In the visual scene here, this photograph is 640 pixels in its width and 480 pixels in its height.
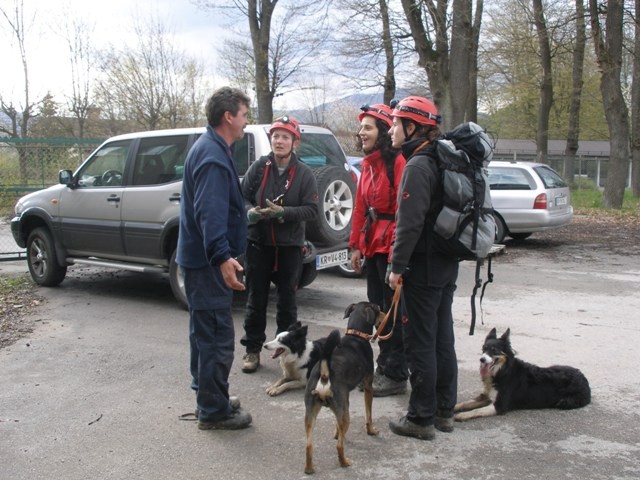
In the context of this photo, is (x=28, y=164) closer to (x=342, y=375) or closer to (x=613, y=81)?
(x=342, y=375)

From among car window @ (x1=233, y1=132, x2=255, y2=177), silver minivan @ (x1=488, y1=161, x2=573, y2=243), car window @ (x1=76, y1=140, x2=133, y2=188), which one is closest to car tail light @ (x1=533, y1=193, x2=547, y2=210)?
silver minivan @ (x1=488, y1=161, x2=573, y2=243)

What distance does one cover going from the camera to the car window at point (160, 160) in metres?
7.08

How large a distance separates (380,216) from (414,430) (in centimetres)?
160

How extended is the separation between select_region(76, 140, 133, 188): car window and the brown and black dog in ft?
15.2

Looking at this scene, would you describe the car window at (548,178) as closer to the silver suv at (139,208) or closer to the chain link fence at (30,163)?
the silver suv at (139,208)

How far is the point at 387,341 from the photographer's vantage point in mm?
4688

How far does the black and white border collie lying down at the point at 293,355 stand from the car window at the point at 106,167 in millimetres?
4005

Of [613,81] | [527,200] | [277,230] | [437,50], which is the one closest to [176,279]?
[277,230]

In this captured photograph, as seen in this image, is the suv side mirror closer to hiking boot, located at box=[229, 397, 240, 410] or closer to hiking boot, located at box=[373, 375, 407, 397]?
hiking boot, located at box=[229, 397, 240, 410]

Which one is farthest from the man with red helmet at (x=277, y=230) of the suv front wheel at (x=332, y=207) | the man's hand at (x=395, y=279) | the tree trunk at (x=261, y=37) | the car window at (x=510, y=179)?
the tree trunk at (x=261, y=37)

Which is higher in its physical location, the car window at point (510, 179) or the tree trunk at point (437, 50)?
the tree trunk at point (437, 50)

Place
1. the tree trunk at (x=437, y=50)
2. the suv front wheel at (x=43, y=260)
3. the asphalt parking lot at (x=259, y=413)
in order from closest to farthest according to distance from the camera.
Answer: the asphalt parking lot at (x=259, y=413) → the suv front wheel at (x=43, y=260) → the tree trunk at (x=437, y=50)

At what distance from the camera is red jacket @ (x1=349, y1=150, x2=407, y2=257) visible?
14.9 ft

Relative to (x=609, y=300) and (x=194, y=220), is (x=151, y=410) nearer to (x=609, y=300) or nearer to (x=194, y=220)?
(x=194, y=220)
